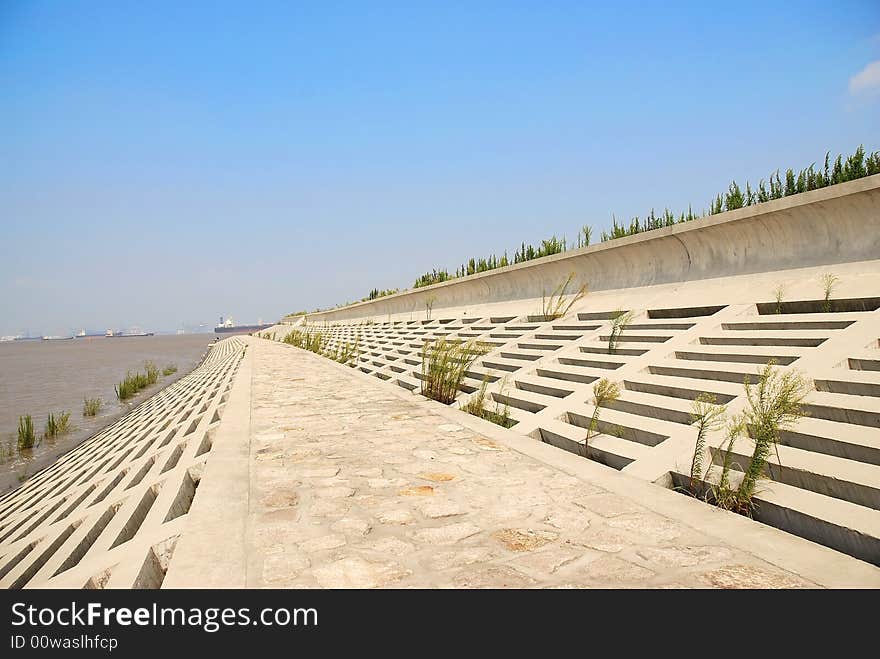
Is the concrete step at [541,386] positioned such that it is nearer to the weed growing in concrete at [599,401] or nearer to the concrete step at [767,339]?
the weed growing in concrete at [599,401]

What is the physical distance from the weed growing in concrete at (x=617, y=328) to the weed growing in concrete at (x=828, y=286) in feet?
6.68

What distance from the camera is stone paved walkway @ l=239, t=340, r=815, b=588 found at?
2336 millimetres

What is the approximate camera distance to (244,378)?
34.6 feet

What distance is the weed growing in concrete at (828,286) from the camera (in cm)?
489

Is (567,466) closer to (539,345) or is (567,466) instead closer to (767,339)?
(767,339)

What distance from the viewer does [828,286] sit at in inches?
192

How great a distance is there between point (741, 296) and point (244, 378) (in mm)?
8793

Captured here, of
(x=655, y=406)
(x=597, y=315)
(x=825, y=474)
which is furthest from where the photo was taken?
(x=597, y=315)

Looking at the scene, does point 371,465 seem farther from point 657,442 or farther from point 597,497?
point 657,442

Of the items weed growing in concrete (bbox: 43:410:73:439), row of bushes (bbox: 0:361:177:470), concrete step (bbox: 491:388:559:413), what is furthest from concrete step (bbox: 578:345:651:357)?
weed growing in concrete (bbox: 43:410:73:439)

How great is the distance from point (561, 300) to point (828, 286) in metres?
4.72

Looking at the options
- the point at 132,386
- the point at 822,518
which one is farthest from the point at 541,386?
the point at 132,386

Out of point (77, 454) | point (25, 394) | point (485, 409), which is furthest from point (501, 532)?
point (25, 394)

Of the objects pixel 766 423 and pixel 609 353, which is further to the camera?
pixel 609 353
